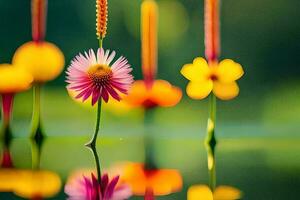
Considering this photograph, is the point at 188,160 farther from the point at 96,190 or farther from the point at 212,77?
the point at 96,190

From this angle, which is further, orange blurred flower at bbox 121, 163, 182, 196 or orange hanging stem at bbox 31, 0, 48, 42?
orange hanging stem at bbox 31, 0, 48, 42

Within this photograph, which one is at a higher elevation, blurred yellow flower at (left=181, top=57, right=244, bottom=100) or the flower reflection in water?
blurred yellow flower at (left=181, top=57, right=244, bottom=100)

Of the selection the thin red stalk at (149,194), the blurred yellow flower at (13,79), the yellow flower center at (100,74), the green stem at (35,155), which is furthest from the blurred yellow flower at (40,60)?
the thin red stalk at (149,194)

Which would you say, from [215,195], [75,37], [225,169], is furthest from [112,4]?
[215,195]

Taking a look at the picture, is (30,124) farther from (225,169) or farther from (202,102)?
(225,169)

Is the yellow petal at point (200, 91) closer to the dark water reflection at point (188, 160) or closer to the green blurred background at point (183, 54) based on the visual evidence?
the green blurred background at point (183, 54)

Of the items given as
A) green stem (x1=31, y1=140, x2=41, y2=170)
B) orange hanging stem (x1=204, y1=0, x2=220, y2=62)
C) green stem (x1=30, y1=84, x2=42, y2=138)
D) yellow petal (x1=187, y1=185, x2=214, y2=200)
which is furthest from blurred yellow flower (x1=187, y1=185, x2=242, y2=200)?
green stem (x1=30, y1=84, x2=42, y2=138)

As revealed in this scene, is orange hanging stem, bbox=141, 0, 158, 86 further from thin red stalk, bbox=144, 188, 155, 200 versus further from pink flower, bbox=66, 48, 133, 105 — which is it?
thin red stalk, bbox=144, 188, 155, 200
